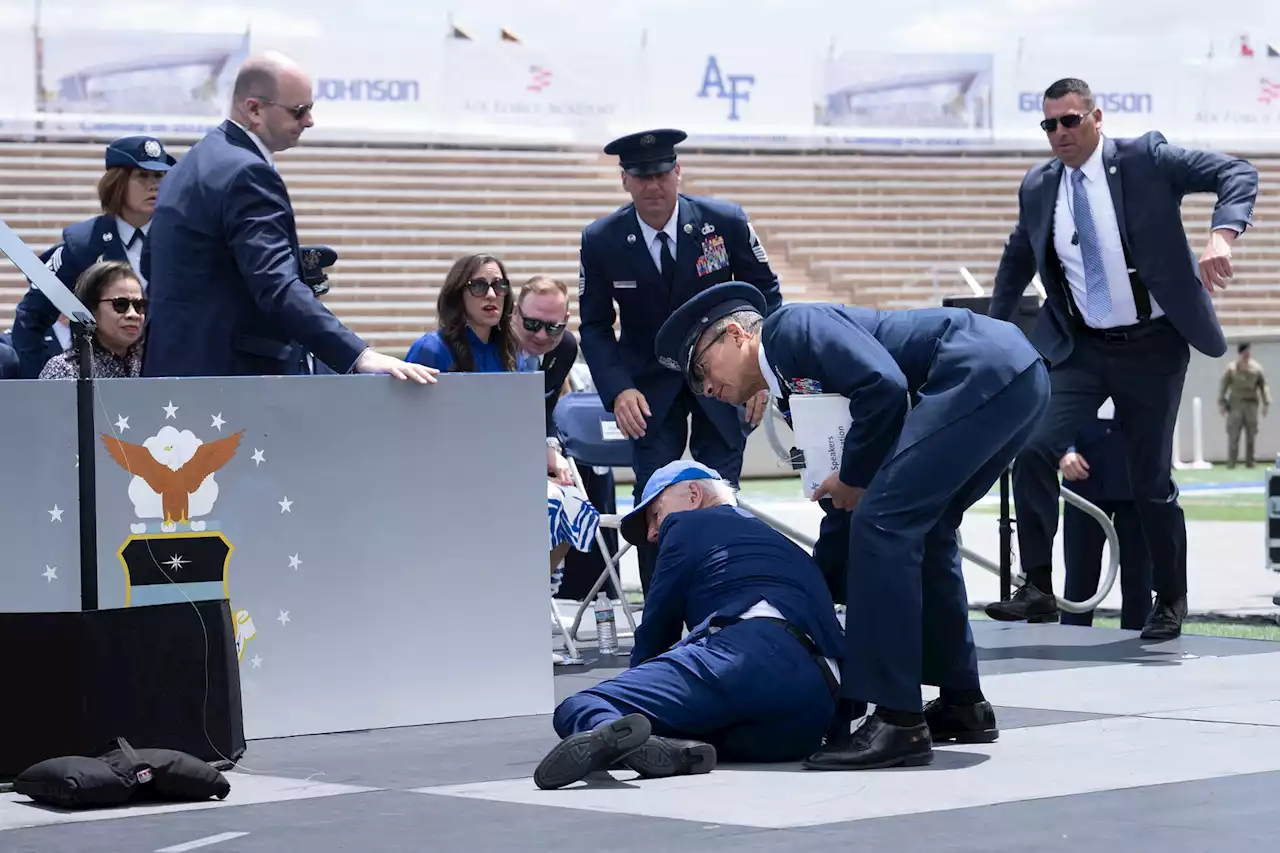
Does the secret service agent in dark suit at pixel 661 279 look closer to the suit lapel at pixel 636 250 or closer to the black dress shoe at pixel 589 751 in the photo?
the suit lapel at pixel 636 250

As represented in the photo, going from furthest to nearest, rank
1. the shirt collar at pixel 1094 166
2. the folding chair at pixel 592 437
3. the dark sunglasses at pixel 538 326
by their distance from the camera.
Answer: the folding chair at pixel 592 437
the dark sunglasses at pixel 538 326
the shirt collar at pixel 1094 166

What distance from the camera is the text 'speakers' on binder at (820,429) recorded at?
4.63m

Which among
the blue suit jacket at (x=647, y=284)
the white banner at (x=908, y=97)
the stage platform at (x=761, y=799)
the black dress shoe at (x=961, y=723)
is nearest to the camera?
the stage platform at (x=761, y=799)

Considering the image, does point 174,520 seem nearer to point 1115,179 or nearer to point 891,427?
point 891,427

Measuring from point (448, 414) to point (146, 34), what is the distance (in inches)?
733

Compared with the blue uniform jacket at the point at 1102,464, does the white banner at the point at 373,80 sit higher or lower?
higher

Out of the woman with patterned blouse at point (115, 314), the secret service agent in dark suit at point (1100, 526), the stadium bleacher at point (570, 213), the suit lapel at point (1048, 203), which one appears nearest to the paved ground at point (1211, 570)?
the secret service agent in dark suit at point (1100, 526)

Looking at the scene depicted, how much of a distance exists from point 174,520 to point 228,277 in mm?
710

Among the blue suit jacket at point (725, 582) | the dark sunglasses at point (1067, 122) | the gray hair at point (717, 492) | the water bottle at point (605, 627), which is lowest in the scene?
the water bottle at point (605, 627)

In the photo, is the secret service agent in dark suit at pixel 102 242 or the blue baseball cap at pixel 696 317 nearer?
the blue baseball cap at pixel 696 317

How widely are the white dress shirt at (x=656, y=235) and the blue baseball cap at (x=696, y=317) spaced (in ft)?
6.78

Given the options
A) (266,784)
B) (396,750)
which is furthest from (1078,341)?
(266,784)

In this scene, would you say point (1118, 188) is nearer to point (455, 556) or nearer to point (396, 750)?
point (455, 556)

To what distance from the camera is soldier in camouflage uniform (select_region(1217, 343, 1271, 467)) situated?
24.2 metres
